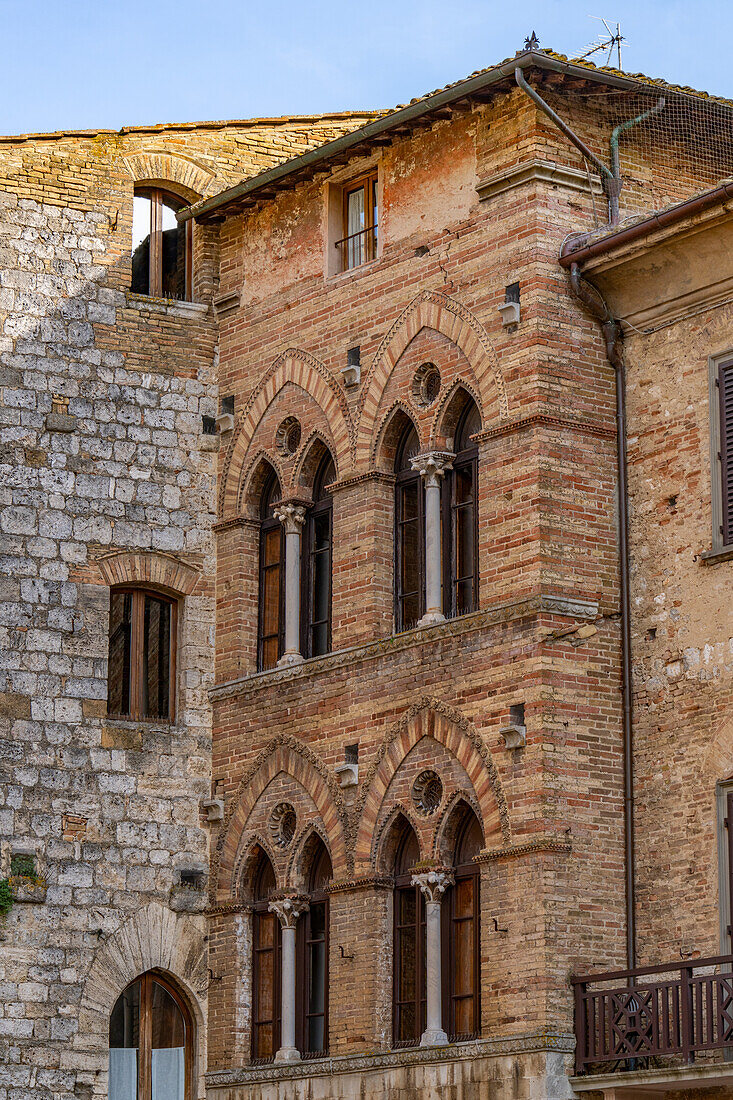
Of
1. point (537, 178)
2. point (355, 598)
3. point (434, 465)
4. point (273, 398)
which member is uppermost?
point (537, 178)

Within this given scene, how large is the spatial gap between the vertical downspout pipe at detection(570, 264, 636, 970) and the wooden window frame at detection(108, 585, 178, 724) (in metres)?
5.57

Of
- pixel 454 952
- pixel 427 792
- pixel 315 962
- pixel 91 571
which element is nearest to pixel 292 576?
pixel 91 571

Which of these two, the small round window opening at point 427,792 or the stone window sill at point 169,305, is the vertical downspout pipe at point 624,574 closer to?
the small round window opening at point 427,792

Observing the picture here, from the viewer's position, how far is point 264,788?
22.5 meters

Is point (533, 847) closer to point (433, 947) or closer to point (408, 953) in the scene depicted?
point (433, 947)

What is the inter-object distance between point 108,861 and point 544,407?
6393 mm

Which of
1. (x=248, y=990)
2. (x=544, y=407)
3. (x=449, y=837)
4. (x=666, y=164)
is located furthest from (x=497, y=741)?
(x=666, y=164)

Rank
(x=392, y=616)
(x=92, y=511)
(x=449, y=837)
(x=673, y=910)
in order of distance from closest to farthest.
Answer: (x=673, y=910) < (x=449, y=837) < (x=392, y=616) < (x=92, y=511)

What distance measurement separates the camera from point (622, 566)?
20.1 metres

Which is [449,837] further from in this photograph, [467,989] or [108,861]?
[108,861]

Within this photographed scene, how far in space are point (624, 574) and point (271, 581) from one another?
4.73m

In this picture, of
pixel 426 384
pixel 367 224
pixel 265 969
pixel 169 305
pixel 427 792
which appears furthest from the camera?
pixel 169 305

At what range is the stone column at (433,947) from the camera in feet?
65.1

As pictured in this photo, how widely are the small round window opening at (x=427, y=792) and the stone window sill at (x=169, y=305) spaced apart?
6.49 metres
